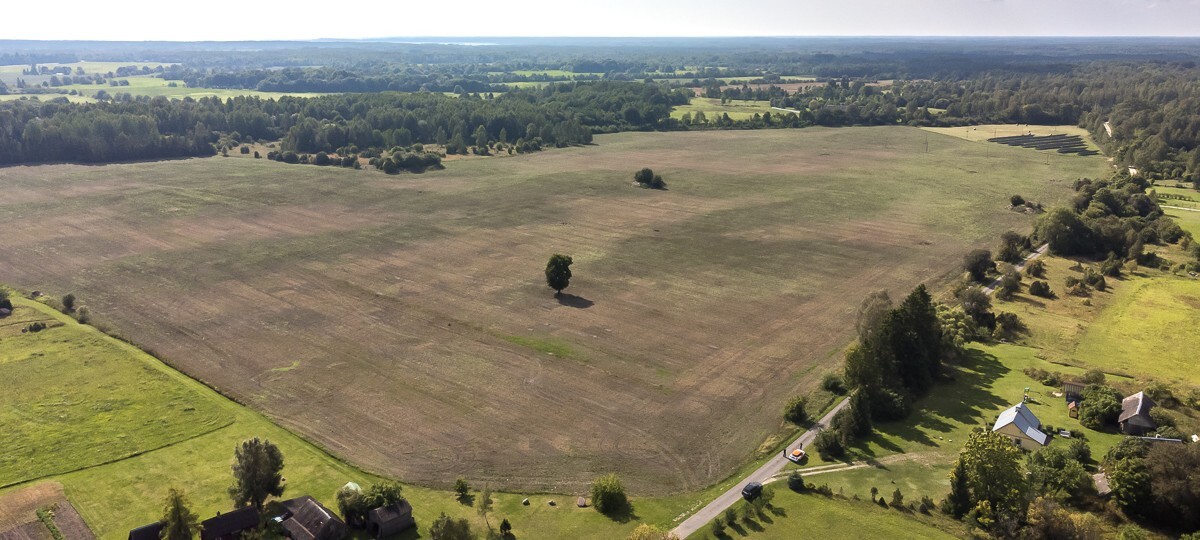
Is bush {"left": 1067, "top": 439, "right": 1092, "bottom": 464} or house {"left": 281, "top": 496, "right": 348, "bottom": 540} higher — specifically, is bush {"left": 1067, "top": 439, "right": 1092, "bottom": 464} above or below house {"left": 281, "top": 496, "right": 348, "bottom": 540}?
above

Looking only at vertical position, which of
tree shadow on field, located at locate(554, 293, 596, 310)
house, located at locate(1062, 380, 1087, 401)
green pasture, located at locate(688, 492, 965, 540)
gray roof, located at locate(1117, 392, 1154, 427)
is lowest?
green pasture, located at locate(688, 492, 965, 540)

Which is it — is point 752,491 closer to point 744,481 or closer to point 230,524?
point 744,481

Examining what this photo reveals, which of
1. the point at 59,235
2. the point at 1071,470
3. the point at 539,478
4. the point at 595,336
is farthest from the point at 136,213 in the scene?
the point at 1071,470

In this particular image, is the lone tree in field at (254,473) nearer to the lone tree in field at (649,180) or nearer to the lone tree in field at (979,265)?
the lone tree in field at (979,265)

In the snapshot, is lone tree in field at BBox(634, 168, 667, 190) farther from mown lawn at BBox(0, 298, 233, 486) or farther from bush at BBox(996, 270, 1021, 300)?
mown lawn at BBox(0, 298, 233, 486)

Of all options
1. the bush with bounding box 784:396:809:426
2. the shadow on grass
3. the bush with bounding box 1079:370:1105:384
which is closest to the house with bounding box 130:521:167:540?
the shadow on grass

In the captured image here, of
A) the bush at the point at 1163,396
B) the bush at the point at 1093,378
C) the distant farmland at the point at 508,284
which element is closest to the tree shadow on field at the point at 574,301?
the distant farmland at the point at 508,284
